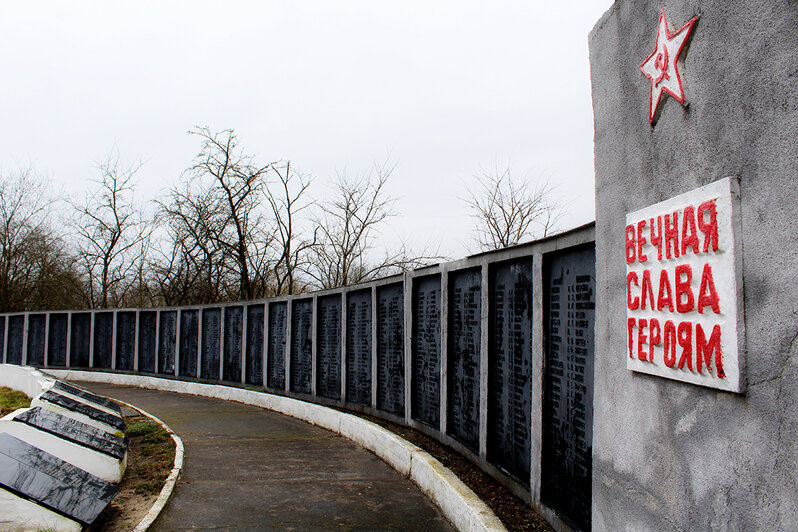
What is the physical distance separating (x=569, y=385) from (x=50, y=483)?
12.5 feet

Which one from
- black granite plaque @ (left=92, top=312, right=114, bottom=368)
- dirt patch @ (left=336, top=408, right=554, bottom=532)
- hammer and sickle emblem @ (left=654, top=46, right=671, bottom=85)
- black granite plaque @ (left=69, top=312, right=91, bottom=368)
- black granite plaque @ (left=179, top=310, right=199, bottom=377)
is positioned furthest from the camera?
black granite plaque @ (left=69, top=312, right=91, bottom=368)

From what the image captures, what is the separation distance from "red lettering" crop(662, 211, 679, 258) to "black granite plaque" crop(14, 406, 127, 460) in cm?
544

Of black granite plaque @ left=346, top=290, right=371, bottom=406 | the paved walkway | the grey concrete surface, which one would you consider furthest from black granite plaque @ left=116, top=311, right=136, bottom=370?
the grey concrete surface

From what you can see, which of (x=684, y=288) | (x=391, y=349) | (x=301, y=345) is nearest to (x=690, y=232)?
(x=684, y=288)

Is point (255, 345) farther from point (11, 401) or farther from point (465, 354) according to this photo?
point (465, 354)

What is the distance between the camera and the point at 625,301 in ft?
9.36

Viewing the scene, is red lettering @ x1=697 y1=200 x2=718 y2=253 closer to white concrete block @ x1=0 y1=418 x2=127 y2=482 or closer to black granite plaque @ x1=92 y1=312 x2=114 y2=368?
white concrete block @ x1=0 y1=418 x2=127 y2=482

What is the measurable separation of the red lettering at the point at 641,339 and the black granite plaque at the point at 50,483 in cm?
398

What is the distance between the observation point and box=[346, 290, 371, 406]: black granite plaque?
9.70 meters

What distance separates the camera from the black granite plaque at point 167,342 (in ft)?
56.1

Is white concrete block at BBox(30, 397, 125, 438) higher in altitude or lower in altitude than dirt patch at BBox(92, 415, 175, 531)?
higher

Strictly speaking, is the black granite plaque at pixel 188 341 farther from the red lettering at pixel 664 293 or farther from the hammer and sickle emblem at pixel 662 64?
the hammer and sickle emblem at pixel 662 64

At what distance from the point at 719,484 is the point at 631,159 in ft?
4.76

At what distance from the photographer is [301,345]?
12031 mm
